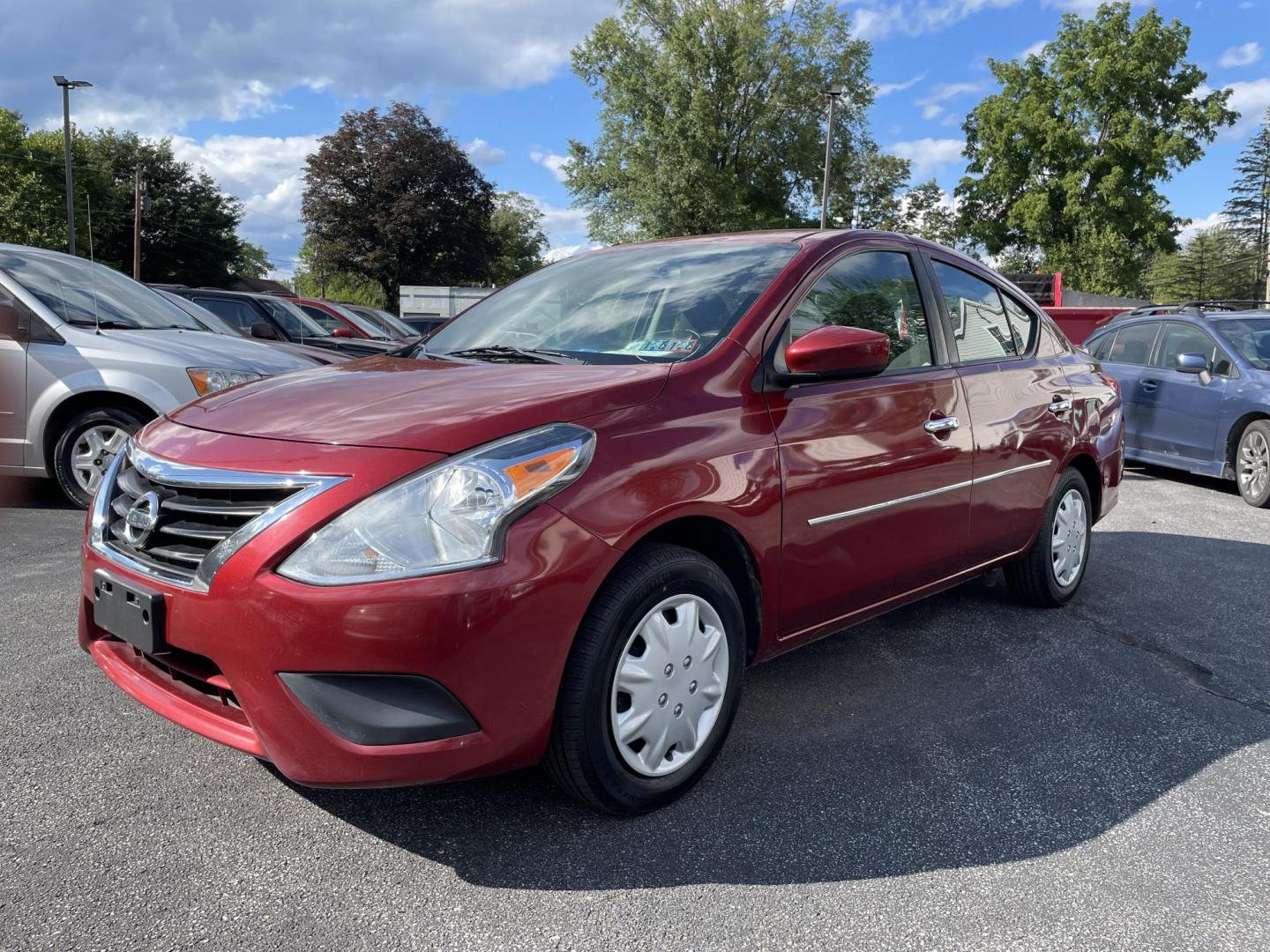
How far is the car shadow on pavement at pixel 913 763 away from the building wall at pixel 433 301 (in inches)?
1080

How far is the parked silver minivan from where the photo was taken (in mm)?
5898

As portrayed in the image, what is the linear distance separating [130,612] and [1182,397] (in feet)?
28.3

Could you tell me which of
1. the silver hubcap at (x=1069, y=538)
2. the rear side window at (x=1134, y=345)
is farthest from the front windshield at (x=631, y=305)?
the rear side window at (x=1134, y=345)

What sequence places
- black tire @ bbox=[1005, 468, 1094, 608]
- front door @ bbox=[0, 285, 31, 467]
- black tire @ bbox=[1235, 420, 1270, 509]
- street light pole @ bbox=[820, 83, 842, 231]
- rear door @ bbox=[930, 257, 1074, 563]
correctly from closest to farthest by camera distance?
rear door @ bbox=[930, 257, 1074, 563], black tire @ bbox=[1005, 468, 1094, 608], front door @ bbox=[0, 285, 31, 467], black tire @ bbox=[1235, 420, 1270, 509], street light pole @ bbox=[820, 83, 842, 231]

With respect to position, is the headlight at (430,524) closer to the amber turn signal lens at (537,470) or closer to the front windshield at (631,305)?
the amber turn signal lens at (537,470)

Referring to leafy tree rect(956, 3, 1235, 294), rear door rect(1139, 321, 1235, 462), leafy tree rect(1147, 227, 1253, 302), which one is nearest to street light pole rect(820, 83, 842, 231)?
leafy tree rect(956, 3, 1235, 294)

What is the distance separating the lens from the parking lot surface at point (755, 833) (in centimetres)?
209

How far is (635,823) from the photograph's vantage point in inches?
98.6

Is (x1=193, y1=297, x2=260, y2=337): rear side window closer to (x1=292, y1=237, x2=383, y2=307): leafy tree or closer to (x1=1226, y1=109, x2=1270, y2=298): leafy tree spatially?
(x1=292, y1=237, x2=383, y2=307): leafy tree

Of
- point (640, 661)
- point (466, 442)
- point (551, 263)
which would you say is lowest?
point (640, 661)

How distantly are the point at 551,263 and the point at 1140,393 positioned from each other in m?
6.95

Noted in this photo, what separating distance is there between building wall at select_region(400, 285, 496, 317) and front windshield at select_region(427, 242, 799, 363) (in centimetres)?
2694

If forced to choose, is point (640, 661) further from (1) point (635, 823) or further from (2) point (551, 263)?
(2) point (551, 263)

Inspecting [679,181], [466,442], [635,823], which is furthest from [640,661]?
[679,181]
